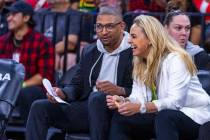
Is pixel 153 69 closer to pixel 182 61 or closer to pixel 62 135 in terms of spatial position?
pixel 182 61

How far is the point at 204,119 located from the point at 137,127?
1.90 ft

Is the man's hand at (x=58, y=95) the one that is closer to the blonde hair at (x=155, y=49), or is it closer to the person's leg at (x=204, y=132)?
the blonde hair at (x=155, y=49)

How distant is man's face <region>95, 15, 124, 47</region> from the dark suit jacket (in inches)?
6.1

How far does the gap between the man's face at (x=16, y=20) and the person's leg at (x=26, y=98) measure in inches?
36.9

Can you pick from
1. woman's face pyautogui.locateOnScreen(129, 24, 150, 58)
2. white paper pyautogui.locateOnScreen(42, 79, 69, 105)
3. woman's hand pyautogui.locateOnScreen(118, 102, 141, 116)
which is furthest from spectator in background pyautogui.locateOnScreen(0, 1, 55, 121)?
woman's hand pyautogui.locateOnScreen(118, 102, 141, 116)

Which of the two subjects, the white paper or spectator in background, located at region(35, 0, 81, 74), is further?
spectator in background, located at region(35, 0, 81, 74)

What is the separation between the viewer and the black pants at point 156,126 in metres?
7.63

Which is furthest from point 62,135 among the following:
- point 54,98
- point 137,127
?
point 137,127

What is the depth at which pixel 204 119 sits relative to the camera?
7938 mm

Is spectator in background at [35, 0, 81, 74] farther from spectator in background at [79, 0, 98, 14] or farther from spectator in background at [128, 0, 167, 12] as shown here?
spectator in background at [128, 0, 167, 12]


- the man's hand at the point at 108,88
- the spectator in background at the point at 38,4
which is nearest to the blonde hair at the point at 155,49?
the man's hand at the point at 108,88

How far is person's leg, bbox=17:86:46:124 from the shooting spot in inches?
377

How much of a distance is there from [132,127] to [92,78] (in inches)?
41.2

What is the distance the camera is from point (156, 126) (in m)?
7.68
